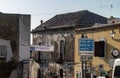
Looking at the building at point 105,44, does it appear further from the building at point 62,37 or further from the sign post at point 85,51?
the sign post at point 85,51

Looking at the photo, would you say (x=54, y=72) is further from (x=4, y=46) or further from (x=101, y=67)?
(x=101, y=67)

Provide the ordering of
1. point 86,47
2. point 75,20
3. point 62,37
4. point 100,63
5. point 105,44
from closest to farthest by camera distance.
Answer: point 86,47 → point 105,44 → point 100,63 → point 75,20 → point 62,37

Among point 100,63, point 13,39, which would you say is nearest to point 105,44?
point 100,63

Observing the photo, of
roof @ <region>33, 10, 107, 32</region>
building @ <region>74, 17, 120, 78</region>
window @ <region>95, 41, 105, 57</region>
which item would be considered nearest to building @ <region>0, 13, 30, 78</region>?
roof @ <region>33, 10, 107, 32</region>

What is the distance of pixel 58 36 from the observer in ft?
184

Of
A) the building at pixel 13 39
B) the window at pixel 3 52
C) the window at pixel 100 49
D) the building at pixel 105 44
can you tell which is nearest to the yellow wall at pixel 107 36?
the building at pixel 105 44

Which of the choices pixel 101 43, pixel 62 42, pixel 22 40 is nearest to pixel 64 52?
pixel 62 42

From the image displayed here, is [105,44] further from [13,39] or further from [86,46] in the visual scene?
[86,46]

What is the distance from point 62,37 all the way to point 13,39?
5.81 meters

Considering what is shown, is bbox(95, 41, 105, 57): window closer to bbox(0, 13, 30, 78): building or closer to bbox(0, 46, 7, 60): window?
bbox(0, 13, 30, 78): building

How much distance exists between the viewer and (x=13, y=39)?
176ft

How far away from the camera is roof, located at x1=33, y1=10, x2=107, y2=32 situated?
52.9m

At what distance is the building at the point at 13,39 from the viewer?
174 ft

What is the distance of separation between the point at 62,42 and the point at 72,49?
295 cm
